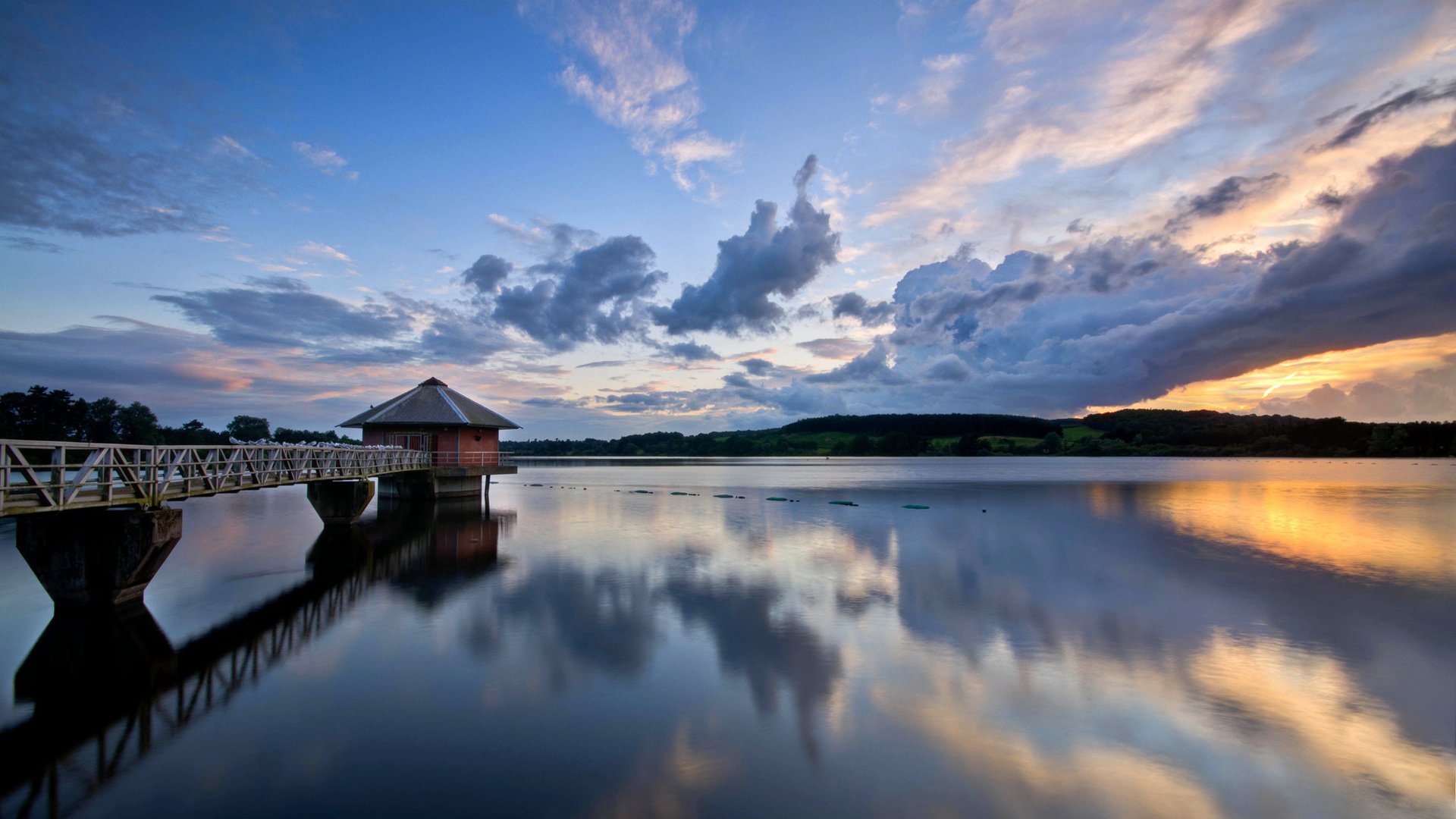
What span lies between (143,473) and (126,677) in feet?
24.3

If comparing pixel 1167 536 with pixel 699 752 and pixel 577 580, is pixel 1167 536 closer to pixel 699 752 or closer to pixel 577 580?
pixel 577 580

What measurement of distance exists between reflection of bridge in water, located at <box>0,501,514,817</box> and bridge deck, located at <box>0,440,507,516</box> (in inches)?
89.6

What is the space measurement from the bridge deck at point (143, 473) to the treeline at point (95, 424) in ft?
102

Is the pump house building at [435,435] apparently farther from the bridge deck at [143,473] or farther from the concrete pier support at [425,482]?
the bridge deck at [143,473]

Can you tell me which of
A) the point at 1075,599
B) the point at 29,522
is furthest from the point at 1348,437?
the point at 29,522

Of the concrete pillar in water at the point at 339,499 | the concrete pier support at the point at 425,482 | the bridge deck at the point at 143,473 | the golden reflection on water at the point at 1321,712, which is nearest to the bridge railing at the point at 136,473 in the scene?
the bridge deck at the point at 143,473

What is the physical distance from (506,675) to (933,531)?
20.0 metres

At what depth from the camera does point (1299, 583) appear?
651 inches

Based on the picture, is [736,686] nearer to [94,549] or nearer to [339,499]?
[94,549]

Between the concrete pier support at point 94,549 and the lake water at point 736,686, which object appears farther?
the concrete pier support at point 94,549

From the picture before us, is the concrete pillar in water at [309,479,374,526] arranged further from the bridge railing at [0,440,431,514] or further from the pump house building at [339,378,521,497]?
the pump house building at [339,378,521,497]

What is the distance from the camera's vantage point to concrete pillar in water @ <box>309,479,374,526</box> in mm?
23625

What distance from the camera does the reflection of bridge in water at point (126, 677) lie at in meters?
6.47

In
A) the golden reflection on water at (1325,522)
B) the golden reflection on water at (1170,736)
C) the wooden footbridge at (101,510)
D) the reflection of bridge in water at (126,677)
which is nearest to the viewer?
the golden reflection on water at (1170,736)
